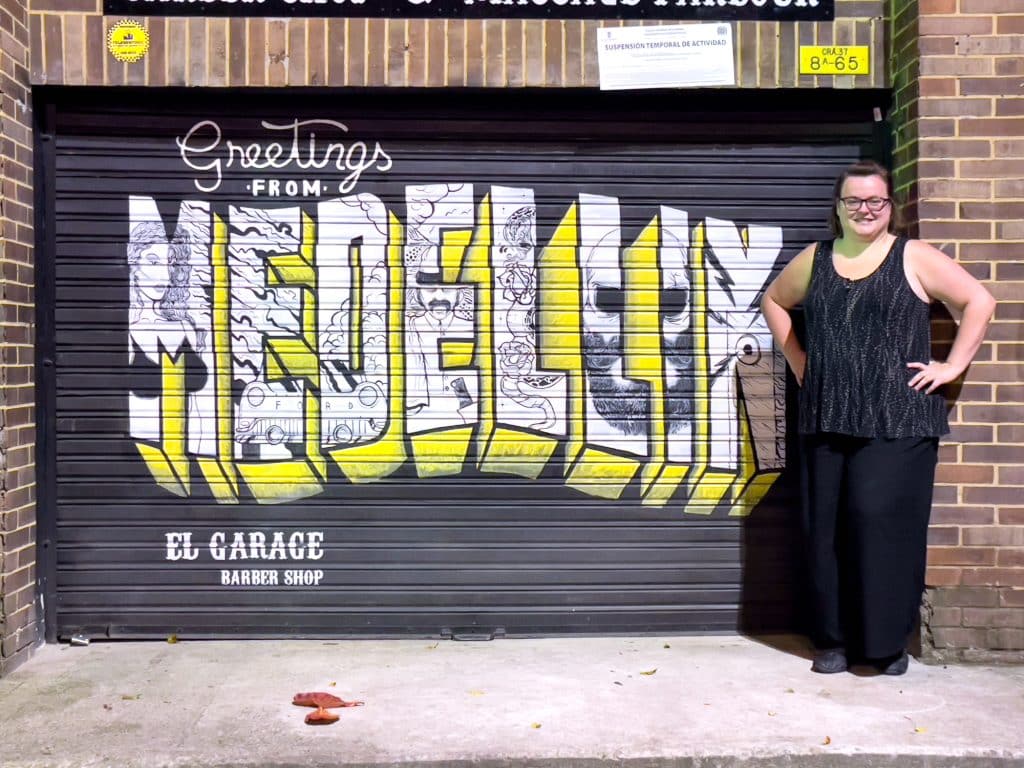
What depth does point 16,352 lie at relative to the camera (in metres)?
4.84

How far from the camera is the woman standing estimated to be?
4527 mm

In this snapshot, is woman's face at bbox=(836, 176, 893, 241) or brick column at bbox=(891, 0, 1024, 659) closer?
woman's face at bbox=(836, 176, 893, 241)

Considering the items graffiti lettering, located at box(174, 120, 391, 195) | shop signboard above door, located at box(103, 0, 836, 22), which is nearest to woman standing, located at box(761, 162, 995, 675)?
shop signboard above door, located at box(103, 0, 836, 22)

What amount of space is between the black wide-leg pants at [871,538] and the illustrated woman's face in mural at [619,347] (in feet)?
2.86

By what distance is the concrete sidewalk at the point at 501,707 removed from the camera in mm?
3750

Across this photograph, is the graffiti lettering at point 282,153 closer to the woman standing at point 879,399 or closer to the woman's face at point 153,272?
the woman's face at point 153,272

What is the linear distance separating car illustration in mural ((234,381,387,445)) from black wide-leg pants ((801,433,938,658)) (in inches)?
88.9

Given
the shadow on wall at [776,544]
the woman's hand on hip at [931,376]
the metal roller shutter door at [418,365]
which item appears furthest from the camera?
the shadow on wall at [776,544]

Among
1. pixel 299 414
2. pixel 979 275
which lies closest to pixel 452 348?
pixel 299 414

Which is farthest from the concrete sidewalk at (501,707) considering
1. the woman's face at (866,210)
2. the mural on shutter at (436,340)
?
the woman's face at (866,210)

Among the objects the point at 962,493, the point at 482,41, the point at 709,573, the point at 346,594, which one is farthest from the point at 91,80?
the point at 962,493

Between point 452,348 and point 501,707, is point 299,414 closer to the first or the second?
point 452,348

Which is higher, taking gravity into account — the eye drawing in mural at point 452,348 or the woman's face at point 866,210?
the woman's face at point 866,210

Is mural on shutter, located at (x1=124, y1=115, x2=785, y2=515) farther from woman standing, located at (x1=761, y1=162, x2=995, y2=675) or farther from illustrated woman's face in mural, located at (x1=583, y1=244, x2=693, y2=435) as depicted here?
woman standing, located at (x1=761, y1=162, x2=995, y2=675)
